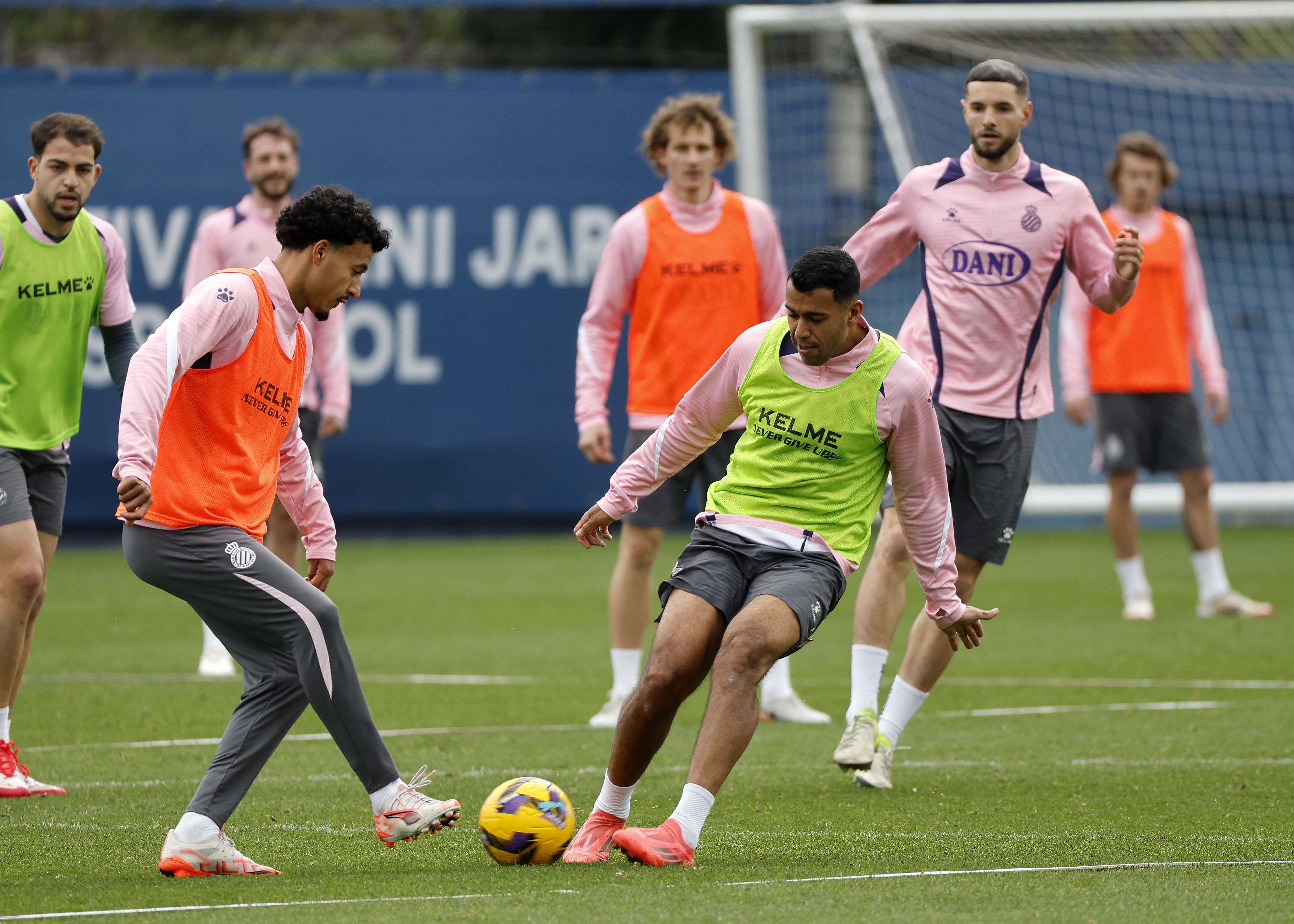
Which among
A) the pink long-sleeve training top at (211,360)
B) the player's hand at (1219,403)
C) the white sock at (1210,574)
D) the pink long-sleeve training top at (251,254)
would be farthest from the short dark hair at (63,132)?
the white sock at (1210,574)

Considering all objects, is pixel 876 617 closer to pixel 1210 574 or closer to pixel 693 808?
pixel 693 808

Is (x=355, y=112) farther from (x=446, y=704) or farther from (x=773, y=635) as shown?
(x=773, y=635)

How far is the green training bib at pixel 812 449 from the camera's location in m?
4.92

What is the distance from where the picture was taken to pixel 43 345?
6121 mm

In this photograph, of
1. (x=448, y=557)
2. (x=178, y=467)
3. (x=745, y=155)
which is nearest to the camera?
(x=178, y=467)

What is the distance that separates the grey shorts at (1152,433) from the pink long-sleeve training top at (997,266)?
4676mm

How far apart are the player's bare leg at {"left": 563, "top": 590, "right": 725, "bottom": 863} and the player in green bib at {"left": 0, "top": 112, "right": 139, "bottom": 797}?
2113mm

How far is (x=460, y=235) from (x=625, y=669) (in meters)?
8.97

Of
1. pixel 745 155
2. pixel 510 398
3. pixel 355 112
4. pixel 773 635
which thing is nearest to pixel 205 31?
pixel 355 112

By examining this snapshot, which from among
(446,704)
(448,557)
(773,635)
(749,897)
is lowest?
(448,557)

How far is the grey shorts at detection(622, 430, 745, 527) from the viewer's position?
24.6ft

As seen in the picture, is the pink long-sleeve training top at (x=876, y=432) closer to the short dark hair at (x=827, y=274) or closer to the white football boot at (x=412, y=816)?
the short dark hair at (x=827, y=274)

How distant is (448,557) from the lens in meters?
15.1

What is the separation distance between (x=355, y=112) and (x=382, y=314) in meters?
1.88
